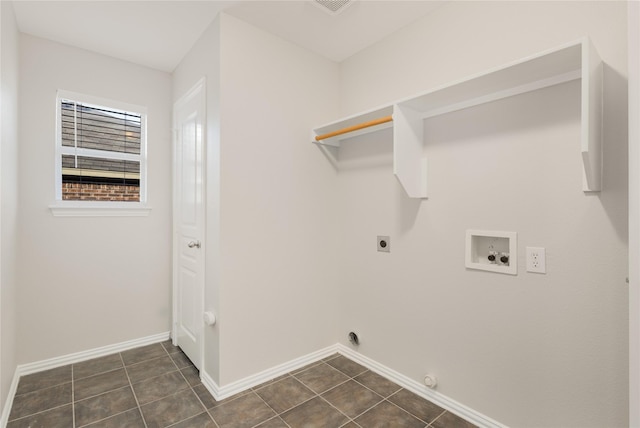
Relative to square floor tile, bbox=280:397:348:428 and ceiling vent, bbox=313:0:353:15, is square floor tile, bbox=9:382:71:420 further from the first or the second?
ceiling vent, bbox=313:0:353:15

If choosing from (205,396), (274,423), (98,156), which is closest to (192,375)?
(205,396)

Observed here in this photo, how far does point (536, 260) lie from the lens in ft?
5.00

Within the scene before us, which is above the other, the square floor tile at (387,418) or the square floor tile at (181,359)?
the square floor tile at (387,418)

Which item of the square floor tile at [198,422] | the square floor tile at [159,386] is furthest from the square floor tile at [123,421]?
the square floor tile at [198,422]

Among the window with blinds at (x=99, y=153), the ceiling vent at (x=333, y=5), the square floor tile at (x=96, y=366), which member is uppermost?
the ceiling vent at (x=333, y=5)

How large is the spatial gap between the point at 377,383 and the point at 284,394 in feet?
2.08

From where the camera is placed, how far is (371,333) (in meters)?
2.36

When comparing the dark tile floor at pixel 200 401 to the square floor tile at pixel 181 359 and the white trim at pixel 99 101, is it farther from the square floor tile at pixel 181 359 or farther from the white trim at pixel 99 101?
the white trim at pixel 99 101

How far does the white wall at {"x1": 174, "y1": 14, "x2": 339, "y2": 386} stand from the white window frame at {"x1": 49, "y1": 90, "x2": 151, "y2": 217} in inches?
24.3

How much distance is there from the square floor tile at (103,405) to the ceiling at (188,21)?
8.05 ft

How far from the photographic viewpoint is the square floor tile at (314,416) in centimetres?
175

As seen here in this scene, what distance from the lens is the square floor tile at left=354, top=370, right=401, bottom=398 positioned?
6.73ft

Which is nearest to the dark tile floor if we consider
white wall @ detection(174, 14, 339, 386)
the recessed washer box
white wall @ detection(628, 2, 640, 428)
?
white wall @ detection(174, 14, 339, 386)

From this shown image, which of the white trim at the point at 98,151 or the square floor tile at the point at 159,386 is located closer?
the square floor tile at the point at 159,386
